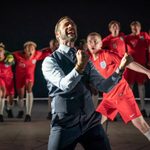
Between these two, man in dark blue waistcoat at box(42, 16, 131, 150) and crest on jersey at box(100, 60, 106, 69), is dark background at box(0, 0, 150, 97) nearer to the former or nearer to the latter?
crest on jersey at box(100, 60, 106, 69)

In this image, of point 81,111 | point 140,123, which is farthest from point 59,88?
point 140,123

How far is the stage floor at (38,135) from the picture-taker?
6.55 meters

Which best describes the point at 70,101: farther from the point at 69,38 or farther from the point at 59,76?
the point at 69,38

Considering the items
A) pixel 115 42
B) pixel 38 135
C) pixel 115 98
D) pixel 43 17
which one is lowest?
pixel 38 135

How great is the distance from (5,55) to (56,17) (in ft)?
10.8

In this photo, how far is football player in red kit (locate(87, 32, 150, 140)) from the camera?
5.77m

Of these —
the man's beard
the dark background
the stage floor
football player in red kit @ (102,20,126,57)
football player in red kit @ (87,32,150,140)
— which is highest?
the dark background

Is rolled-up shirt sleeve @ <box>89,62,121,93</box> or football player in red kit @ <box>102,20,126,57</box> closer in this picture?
rolled-up shirt sleeve @ <box>89,62,121,93</box>

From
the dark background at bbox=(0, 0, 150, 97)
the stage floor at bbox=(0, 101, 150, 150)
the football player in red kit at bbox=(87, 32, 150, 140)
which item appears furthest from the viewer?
the dark background at bbox=(0, 0, 150, 97)

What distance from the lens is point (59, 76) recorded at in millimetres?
3293

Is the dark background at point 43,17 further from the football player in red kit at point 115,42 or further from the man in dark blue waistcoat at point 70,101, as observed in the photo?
the man in dark blue waistcoat at point 70,101

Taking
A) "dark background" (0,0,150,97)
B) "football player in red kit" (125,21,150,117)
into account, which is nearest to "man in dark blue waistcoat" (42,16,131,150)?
"football player in red kit" (125,21,150,117)

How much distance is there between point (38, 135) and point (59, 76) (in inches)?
170

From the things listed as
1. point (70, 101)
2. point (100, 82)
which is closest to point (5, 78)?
point (100, 82)
